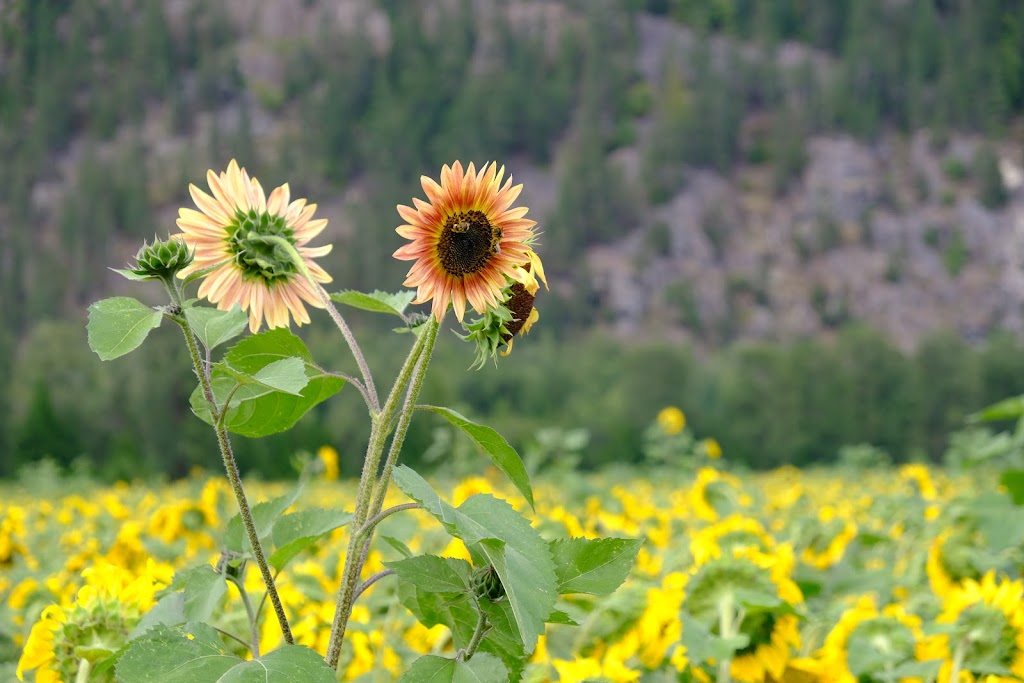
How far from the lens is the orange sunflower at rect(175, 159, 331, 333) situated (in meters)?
0.99

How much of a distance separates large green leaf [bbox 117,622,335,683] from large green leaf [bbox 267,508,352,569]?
0.55 ft

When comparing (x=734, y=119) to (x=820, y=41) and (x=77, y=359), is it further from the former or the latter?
(x=77, y=359)

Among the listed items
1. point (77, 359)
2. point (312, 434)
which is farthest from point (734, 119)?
point (312, 434)

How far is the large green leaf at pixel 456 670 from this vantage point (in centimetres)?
90

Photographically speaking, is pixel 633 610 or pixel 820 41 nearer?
pixel 633 610

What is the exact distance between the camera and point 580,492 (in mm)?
4125

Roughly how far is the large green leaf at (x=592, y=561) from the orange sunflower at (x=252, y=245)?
381mm

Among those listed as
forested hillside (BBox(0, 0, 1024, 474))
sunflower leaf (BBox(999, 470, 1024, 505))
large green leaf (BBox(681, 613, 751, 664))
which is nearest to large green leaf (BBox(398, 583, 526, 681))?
large green leaf (BBox(681, 613, 751, 664))

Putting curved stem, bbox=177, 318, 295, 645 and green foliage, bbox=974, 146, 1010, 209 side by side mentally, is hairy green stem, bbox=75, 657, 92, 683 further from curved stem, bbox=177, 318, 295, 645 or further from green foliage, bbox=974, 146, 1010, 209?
green foliage, bbox=974, 146, 1010, 209

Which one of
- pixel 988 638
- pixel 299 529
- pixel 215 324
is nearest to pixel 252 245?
pixel 215 324

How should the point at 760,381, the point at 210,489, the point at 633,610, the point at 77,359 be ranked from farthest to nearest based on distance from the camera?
the point at 77,359 → the point at 760,381 → the point at 210,489 → the point at 633,610

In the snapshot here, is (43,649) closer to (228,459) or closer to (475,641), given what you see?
(228,459)

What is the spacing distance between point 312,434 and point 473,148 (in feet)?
315

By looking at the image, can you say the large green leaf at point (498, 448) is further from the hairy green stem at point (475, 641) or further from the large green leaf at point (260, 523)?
the large green leaf at point (260, 523)
